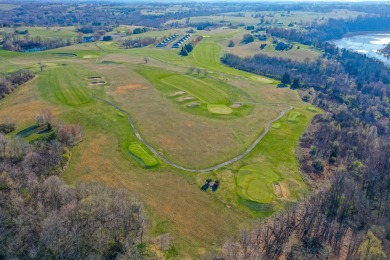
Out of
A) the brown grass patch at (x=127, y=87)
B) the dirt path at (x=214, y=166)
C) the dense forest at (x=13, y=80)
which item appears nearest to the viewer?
the dirt path at (x=214, y=166)

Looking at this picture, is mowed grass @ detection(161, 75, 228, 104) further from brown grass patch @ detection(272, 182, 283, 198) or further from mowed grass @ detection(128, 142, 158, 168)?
brown grass patch @ detection(272, 182, 283, 198)

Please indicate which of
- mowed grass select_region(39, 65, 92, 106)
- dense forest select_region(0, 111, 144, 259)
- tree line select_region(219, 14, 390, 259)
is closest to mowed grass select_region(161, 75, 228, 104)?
mowed grass select_region(39, 65, 92, 106)

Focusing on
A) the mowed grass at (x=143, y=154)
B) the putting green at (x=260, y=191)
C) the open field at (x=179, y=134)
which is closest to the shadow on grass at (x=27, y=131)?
the open field at (x=179, y=134)

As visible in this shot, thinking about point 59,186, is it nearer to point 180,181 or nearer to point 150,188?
point 150,188

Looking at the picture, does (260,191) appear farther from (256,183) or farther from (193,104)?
(193,104)

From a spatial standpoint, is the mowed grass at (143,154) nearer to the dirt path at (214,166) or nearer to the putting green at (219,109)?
the dirt path at (214,166)

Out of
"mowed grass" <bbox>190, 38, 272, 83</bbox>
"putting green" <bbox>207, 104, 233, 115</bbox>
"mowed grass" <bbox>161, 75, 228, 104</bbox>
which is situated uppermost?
"mowed grass" <bbox>190, 38, 272, 83</bbox>

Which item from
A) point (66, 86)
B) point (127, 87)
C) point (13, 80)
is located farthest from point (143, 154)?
point (13, 80)
